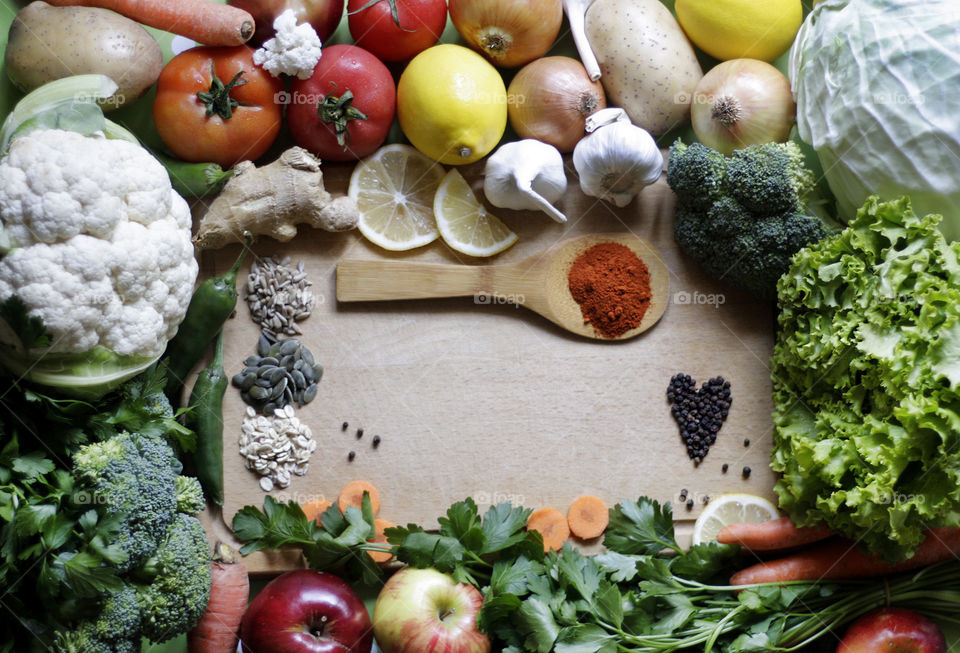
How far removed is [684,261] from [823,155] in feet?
1.25

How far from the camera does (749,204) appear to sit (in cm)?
184

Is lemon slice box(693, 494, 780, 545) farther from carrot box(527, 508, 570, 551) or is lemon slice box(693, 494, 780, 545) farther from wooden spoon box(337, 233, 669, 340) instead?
wooden spoon box(337, 233, 669, 340)

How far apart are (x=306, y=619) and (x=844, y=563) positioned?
116 cm

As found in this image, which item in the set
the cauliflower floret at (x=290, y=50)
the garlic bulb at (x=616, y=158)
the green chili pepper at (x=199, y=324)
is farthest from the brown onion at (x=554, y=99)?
the green chili pepper at (x=199, y=324)

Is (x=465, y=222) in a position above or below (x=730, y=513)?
above

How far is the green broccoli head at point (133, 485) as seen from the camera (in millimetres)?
1583

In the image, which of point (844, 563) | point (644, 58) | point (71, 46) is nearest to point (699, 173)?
point (644, 58)

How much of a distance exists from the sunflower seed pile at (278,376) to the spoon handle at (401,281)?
165mm

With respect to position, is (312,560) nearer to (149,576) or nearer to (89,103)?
(149,576)

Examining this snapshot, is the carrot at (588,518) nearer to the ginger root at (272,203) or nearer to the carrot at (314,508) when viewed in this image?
the carrot at (314,508)

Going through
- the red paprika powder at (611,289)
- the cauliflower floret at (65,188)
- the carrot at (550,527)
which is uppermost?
the cauliflower floret at (65,188)

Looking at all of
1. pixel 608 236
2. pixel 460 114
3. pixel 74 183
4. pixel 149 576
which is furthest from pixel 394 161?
pixel 149 576

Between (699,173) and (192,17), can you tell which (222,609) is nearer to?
(192,17)

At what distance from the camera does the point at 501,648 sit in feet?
5.99
